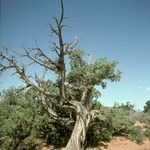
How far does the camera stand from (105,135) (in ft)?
80.9

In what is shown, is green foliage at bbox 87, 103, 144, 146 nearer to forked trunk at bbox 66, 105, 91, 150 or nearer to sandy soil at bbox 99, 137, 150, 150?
sandy soil at bbox 99, 137, 150, 150

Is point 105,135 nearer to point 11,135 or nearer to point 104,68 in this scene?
point 104,68

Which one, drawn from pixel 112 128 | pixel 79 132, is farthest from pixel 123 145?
pixel 79 132

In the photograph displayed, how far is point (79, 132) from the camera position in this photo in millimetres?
20516

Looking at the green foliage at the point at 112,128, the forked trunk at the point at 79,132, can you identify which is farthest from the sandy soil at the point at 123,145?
the forked trunk at the point at 79,132

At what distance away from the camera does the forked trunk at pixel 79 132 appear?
20125mm

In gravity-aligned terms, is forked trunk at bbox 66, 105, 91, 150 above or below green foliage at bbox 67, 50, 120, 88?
below

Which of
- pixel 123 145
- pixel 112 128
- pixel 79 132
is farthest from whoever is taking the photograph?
pixel 112 128

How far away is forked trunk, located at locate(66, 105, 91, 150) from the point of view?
2012cm

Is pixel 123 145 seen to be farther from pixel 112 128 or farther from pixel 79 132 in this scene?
pixel 79 132

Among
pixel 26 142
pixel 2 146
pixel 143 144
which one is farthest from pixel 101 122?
pixel 2 146

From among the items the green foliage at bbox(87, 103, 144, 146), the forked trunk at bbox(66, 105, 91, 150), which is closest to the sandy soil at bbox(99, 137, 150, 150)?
the green foliage at bbox(87, 103, 144, 146)

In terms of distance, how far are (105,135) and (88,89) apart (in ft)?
13.9

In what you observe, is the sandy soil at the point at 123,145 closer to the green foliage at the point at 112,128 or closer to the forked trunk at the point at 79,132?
the green foliage at the point at 112,128
